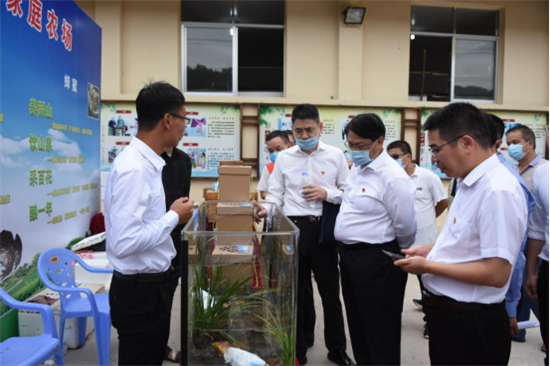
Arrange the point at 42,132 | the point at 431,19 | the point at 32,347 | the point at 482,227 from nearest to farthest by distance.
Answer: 1. the point at 482,227
2. the point at 32,347
3. the point at 42,132
4. the point at 431,19

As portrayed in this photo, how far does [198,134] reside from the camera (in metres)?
5.07

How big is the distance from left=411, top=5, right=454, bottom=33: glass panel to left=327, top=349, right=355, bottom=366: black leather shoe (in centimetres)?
490

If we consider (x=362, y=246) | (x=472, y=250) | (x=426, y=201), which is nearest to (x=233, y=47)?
(x=426, y=201)

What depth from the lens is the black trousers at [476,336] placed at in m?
1.36

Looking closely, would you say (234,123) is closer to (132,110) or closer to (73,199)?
(132,110)

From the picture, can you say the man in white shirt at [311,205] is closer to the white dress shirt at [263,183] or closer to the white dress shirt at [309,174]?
the white dress shirt at [309,174]

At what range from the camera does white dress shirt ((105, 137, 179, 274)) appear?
1.39 metres

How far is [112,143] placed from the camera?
196 inches

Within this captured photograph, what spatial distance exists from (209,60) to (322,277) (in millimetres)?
3923

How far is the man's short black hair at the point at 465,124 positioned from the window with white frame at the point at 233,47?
4.23 meters

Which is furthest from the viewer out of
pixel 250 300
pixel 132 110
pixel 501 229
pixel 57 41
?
pixel 132 110

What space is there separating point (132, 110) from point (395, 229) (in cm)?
397

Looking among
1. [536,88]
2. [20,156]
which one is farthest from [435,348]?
[536,88]

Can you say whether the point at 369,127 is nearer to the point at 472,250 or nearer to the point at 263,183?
the point at 472,250
